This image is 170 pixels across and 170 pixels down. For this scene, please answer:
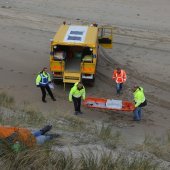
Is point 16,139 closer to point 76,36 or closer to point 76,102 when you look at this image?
point 76,102

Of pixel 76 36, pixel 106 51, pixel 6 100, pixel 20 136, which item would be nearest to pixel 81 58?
pixel 76 36

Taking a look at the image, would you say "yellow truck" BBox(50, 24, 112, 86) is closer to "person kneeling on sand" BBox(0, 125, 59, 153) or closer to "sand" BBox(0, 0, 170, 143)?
"sand" BBox(0, 0, 170, 143)

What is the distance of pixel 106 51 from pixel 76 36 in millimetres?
6011

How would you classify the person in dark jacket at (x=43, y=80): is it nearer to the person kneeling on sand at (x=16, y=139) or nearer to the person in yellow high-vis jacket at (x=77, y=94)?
the person in yellow high-vis jacket at (x=77, y=94)

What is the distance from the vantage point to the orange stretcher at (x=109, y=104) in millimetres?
17719

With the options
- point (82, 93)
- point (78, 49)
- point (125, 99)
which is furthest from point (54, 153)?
point (78, 49)

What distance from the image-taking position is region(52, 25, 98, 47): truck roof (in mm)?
19672

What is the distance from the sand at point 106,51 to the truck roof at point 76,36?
2.15 metres

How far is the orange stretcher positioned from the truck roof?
8.90ft

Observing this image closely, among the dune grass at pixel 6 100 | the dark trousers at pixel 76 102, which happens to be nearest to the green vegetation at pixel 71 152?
the dune grass at pixel 6 100

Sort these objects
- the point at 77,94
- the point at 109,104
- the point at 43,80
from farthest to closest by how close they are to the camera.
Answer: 1. the point at 43,80
2. the point at 109,104
3. the point at 77,94

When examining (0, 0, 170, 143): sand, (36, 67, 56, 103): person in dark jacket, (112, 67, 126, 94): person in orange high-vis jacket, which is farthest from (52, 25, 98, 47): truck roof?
(0, 0, 170, 143): sand

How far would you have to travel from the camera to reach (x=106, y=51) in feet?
85.7

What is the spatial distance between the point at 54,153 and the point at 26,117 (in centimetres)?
643
